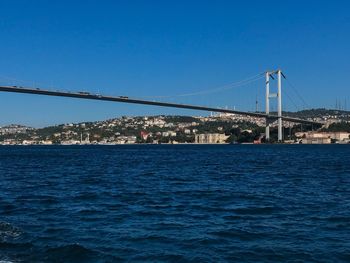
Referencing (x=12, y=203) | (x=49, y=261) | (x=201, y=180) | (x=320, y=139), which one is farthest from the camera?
(x=320, y=139)

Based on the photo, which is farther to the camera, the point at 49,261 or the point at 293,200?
the point at 293,200

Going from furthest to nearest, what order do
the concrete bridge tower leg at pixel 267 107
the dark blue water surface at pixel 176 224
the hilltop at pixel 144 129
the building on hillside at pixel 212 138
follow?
the hilltop at pixel 144 129 < the building on hillside at pixel 212 138 < the concrete bridge tower leg at pixel 267 107 < the dark blue water surface at pixel 176 224

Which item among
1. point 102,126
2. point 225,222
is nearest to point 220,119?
point 102,126

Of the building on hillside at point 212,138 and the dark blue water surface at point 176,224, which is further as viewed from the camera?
the building on hillside at point 212,138

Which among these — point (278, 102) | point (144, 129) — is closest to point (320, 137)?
point (278, 102)

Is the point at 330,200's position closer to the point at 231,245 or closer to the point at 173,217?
the point at 173,217

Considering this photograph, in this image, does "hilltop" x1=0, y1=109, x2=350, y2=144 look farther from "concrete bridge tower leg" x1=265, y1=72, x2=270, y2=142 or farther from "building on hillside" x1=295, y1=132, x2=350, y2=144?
"concrete bridge tower leg" x1=265, y1=72, x2=270, y2=142

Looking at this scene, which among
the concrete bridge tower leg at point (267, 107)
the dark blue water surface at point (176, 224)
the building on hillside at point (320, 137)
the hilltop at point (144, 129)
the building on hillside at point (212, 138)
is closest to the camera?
the dark blue water surface at point (176, 224)

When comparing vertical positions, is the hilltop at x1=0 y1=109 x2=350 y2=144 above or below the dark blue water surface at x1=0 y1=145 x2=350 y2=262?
above

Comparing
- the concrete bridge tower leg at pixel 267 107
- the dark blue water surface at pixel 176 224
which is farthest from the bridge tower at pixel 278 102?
the dark blue water surface at pixel 176 224

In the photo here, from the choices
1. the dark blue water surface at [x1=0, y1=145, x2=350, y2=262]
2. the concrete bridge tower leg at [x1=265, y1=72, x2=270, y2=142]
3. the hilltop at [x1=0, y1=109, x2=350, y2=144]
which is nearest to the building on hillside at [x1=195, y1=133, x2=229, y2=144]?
the hilltop at [x1=0, y1=109, x2=350, y2=144]

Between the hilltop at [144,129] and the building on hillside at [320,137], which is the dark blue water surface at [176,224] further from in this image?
the hilltop at [144,129]
